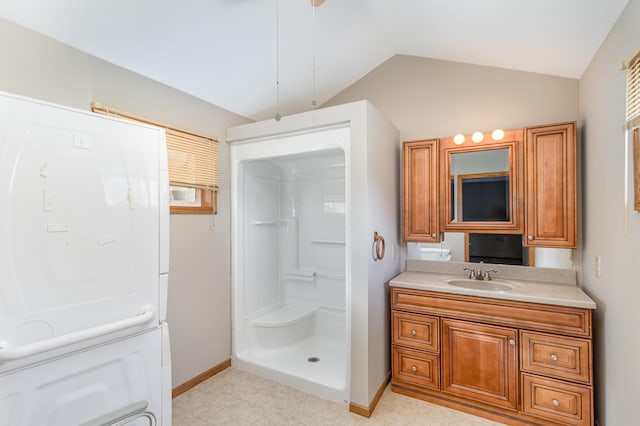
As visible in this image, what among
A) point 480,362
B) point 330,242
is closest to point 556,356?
point 480,362

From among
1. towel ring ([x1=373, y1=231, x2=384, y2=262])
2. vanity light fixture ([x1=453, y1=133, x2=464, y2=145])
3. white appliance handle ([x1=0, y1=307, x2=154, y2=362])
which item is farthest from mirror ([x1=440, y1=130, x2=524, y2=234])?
white appliance handle ([x1=0, y1=307, x2=154, y2=362])

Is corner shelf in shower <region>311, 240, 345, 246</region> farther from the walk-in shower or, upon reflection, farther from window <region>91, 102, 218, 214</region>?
window <region>91, 102, 218, 214</region>

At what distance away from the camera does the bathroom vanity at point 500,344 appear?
1932 millimetres

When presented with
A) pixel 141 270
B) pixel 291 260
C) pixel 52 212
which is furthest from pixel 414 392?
pixel 52 212

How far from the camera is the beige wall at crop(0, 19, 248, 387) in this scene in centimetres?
172

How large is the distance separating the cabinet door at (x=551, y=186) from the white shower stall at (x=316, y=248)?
3.37ft

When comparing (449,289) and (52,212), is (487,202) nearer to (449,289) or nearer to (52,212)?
(449,289)

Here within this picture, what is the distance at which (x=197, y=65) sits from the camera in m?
2.30

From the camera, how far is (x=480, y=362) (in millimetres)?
2201

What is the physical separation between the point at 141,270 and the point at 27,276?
1.23 ft

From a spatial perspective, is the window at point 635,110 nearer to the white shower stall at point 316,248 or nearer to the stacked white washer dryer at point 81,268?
the white shower stall at point 316,248

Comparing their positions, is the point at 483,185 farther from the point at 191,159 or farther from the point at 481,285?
the point at 191,159

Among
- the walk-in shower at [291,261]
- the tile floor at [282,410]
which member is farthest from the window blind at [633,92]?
the tile floor at [282,410]

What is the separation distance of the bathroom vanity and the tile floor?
12cm
